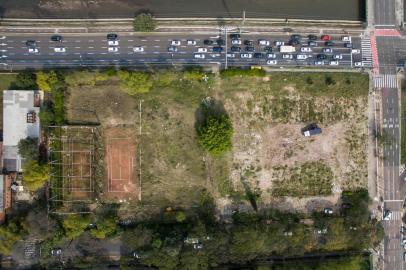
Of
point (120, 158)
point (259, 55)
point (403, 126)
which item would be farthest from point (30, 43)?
point (403, 126)

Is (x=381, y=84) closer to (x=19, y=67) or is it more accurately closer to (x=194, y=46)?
(x=194, y=46)

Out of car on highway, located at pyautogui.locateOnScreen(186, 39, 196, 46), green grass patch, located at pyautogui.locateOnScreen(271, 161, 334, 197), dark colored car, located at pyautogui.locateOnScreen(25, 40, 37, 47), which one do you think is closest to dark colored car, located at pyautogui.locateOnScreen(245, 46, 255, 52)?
car on highway, located at pyautogui.locateOnScreen(186, 39, 196, 46)

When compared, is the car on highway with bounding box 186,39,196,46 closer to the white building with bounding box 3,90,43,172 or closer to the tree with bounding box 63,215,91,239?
the white building with bounding box 3,90,43,172

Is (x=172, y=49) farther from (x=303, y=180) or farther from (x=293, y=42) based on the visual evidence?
(x=303, y=180)

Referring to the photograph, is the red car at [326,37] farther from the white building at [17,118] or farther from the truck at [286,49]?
the white building at [17,118]

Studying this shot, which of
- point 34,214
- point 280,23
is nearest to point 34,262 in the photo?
point 34,214

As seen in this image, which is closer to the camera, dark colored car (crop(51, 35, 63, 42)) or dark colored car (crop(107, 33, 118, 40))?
dark colored car (crop(51, 35, 63, 42))

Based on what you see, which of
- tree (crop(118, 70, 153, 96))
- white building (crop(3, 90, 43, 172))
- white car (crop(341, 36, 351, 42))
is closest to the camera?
tree (crop(118, 70, 153, 96))
